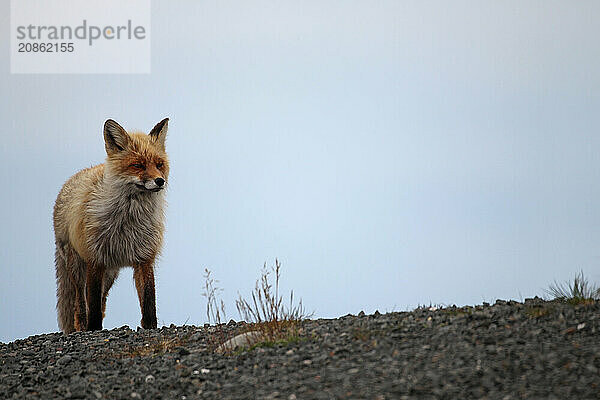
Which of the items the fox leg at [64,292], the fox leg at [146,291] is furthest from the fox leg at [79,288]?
the fox leg at [146,291]

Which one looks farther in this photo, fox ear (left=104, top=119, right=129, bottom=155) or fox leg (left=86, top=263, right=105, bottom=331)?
fox leg (left=86, top=263, right=105, bottom=331)

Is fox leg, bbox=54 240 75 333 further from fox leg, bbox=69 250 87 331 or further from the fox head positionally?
the fox head

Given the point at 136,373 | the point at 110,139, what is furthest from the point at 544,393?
the point at 110,139

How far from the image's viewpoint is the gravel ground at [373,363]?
5.28 metres

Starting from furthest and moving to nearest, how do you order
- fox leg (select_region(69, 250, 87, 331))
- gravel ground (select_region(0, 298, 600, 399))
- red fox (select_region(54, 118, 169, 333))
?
1. fox leg (select_region(69, 250, 87, 331))
2. red fox (select_region(54, 118, 169, 333))
3. gravel ground (select_region(0, 298, 600, 399))

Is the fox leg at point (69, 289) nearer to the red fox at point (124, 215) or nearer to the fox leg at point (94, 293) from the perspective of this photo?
the red fox at point (124, 215)

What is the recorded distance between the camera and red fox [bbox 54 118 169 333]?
384 inches

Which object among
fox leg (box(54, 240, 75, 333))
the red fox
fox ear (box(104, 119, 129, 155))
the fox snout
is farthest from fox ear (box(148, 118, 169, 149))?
fox leg (box(54, 240, 75, 333))

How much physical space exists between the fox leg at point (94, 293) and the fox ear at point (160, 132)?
6.34ft

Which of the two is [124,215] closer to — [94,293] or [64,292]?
[94,293]

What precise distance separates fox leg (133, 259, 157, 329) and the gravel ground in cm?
159

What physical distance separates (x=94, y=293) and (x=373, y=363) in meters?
5.50

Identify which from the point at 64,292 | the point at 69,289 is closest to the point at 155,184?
the point at 69,289

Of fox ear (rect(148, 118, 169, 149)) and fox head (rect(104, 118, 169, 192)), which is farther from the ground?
fox ear (rect(148, 118, 169, 149))
